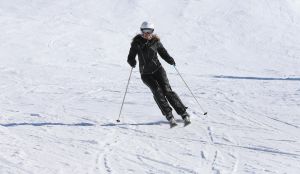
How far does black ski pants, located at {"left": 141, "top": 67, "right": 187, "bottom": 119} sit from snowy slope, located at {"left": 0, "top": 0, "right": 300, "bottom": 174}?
34 cm

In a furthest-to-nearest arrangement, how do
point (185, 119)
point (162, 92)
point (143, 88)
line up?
point (143, 88) → point (162, 92) → point (185, 119)

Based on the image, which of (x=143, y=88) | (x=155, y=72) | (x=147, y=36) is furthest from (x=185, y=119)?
(x=143, y=88)

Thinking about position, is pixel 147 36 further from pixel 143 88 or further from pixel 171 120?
pixel 143 88

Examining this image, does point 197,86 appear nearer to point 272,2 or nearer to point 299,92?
point 299,92

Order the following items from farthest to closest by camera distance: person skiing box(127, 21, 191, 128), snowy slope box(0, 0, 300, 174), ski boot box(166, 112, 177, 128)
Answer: person skiing box(127, 21, 191, 128) → ski boot box(166, 112, 177, 128) → snowy slope box(0, 0, 300, 174)

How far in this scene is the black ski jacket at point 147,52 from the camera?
29.2 ft

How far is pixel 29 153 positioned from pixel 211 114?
4188 mm

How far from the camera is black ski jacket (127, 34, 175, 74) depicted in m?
8.90

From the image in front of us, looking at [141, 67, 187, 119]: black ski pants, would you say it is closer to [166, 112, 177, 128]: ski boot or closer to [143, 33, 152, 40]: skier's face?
[166, 112, 177, 128]: ski boot

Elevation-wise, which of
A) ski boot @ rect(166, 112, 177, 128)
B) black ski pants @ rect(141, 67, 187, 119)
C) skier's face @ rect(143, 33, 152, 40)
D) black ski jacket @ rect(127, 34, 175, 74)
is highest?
skier's face @ rect(143, 33, 152, 40)

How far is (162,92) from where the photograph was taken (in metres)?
9.06

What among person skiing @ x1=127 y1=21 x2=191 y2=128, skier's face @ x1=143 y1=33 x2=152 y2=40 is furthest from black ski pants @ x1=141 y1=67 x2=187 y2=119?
skier's face @ x1=143 y1=33 x2=152 y2=40

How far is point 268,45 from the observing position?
23.3 meters

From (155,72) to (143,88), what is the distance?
4.54m
